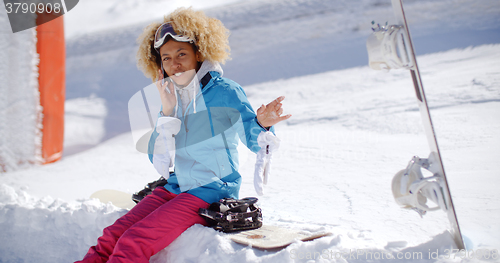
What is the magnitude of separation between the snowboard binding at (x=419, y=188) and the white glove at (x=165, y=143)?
1005 mm

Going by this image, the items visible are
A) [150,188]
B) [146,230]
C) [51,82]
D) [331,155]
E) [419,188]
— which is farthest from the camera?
[51,82]

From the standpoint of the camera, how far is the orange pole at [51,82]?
13.3ft

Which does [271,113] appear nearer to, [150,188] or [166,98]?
[166,98]

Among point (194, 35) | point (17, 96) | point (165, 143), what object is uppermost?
point (17, 96)

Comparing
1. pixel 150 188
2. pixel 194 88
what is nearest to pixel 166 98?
pixel 194 88

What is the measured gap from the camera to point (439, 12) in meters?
9.31

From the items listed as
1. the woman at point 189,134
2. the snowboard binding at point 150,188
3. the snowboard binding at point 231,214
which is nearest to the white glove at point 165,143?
the woman at point 189,134

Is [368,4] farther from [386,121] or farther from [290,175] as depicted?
[290,175]

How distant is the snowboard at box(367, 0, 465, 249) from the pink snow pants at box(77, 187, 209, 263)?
857 mm

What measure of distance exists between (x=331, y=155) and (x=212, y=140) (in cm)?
190

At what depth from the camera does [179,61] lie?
1.72 meters

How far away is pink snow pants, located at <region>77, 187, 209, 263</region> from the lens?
138cm

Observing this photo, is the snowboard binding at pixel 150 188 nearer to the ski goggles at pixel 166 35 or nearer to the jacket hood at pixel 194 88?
the jacket hood at pixel 194 88

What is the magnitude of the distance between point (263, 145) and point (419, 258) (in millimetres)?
704
